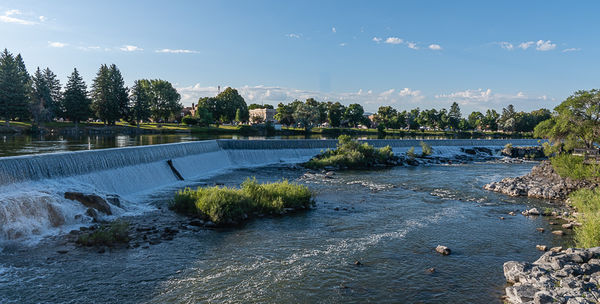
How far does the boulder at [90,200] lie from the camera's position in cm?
1600

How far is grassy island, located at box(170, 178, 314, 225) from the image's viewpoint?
53.0 feet

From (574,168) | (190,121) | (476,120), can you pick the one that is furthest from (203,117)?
(476,120)

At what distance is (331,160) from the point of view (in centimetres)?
3700

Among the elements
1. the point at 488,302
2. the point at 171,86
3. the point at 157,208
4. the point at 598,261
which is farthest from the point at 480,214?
the point at 171,86

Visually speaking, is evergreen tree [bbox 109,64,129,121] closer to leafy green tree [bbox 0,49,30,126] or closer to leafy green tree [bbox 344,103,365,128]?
leafy green tree [bbox 0,49,30,126]

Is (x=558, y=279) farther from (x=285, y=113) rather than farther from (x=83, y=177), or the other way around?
(x=285, y=113)

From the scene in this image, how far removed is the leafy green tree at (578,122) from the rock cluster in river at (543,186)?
256cm

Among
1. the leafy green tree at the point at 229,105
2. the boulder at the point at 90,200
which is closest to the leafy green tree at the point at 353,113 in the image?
the leafy green tree at the point at 229,105

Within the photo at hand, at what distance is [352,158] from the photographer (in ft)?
122

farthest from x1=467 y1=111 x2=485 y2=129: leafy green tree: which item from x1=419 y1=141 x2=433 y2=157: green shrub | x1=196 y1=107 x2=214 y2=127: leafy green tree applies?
x1=419 y1=141 x2=433 y2=157: green shrub

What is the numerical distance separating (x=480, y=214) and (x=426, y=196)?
15.5ft

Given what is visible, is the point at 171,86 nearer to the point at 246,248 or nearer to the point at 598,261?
the point at 246,248

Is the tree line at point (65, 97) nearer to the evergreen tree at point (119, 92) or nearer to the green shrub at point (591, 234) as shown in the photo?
the evergreen tree at point (119, 92)

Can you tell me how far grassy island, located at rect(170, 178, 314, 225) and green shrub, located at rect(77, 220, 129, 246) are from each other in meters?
3.58
